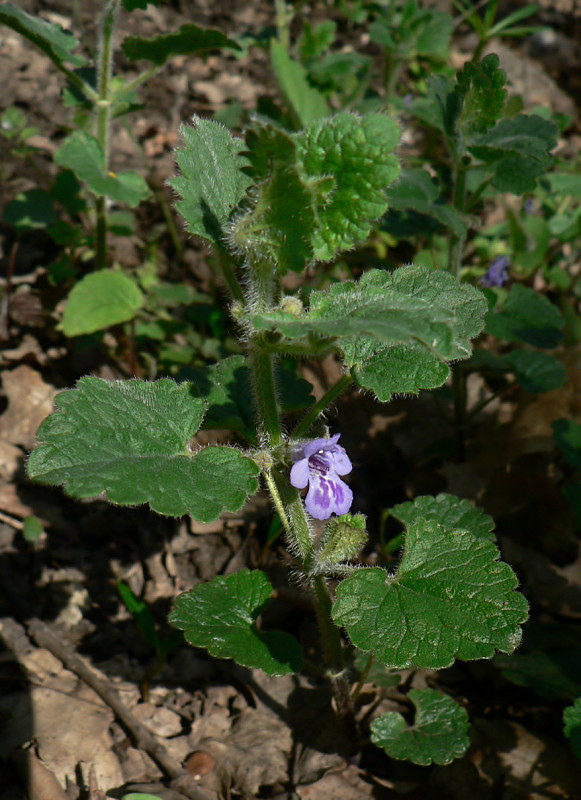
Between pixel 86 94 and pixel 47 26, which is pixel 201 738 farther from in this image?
pixel 47 26

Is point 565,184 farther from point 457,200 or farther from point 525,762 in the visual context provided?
point 525,762

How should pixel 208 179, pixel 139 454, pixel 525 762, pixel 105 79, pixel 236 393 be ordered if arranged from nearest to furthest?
pixel 139 454, pixel 208 179, pixel 236 393, pixel 525 762, pixel 105 79

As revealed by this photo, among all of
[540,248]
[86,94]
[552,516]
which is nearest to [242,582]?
[552,516]

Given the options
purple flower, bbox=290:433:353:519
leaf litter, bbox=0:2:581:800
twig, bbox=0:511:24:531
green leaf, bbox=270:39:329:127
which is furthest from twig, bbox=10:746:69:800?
green leaf, bbox=270:39:329:127

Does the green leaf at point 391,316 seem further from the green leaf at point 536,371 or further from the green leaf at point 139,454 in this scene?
the green leaf at point 536,371

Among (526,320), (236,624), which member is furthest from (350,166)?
(526,320)

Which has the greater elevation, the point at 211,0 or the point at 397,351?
the point at 211,0

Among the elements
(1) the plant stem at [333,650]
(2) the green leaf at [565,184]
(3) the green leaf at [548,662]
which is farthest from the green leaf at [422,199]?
(3) the green leaf at [548,662]
